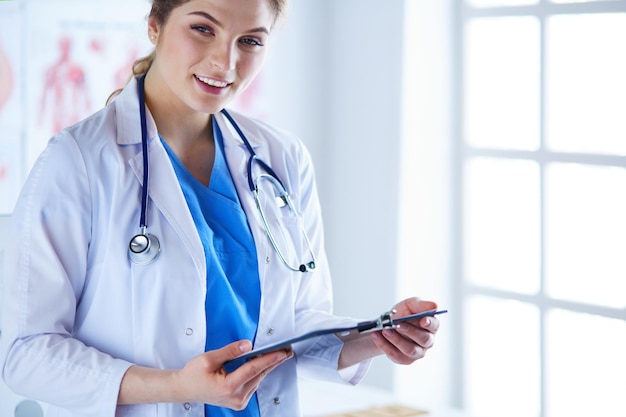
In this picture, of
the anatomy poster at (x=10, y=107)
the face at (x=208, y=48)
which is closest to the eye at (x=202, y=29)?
the face at (x=208, y=48)

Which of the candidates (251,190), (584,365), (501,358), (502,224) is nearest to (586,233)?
(502,224)

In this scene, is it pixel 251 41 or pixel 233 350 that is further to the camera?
pixel 251 41

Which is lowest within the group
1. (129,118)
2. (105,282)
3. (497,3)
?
A: (105,282)

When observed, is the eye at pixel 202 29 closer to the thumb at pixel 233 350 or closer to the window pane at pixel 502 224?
the thumb at pixel 233 350

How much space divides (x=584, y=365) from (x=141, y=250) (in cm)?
171

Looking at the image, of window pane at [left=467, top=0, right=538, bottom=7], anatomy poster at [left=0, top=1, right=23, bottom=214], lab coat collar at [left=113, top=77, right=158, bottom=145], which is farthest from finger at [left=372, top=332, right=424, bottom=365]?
window pane at [left=467, top=0, right=538, bottom=7]

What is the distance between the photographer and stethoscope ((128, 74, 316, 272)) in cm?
128

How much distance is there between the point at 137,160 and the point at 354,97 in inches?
61.7

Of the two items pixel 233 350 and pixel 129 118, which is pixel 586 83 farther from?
pixel 233 350

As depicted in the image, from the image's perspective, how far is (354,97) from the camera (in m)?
2.84

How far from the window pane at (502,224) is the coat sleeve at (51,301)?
1.70m

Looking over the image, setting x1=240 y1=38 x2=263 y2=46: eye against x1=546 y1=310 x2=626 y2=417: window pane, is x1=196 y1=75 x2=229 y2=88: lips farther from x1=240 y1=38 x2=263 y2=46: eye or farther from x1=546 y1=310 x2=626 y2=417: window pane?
x1=546 y1=310 x2=626 y2=417: window pane

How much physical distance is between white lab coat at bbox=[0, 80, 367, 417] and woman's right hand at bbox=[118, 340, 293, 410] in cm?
4

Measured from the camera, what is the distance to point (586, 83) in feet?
8.19
